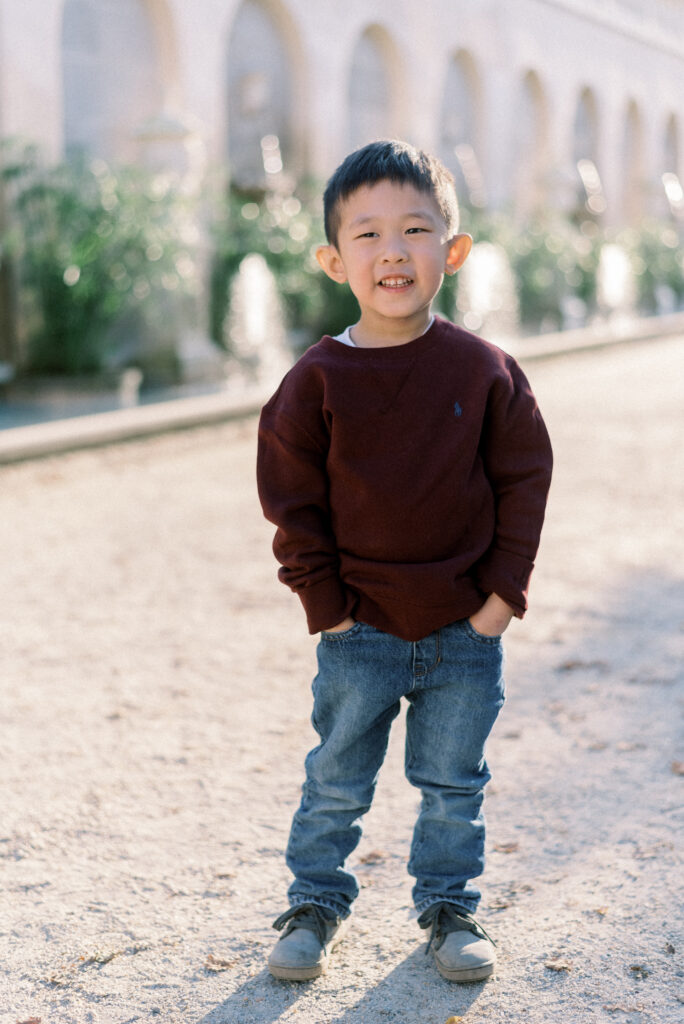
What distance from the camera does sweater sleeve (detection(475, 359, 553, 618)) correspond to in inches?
82.0

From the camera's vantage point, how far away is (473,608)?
2.11 m

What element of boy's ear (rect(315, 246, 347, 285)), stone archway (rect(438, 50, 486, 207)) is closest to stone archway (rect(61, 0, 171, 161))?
stone archway (rect(438, 50, 486, 207))

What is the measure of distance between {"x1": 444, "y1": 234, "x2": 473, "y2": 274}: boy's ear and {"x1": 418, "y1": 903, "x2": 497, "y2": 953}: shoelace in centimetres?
116

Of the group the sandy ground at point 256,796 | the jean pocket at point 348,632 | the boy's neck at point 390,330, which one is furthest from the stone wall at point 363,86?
the jean pocket at point 348,632

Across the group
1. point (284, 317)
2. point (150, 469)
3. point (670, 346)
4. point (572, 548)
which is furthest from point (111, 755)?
point (670, 346)

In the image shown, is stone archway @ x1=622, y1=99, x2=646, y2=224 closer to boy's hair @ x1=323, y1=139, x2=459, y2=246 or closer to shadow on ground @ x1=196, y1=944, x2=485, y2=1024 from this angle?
boy's hair @ x1=323, y1=139, x2=459, y2=246

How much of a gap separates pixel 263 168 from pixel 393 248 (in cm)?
1432

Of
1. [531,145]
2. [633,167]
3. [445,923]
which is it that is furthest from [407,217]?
[633,167]

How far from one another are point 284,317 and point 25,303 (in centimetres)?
389

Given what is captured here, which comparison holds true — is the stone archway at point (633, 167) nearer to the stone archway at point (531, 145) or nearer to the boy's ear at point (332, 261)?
the stone archway at point (531, 145)

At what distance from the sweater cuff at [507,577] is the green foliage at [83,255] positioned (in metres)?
8.43

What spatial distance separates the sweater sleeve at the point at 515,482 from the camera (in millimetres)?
2082

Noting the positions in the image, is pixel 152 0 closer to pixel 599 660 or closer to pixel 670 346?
pixel 670 346

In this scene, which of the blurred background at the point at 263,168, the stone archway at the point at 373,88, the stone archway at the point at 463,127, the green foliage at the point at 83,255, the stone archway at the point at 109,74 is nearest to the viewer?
the green foliage at the point at 83,255
